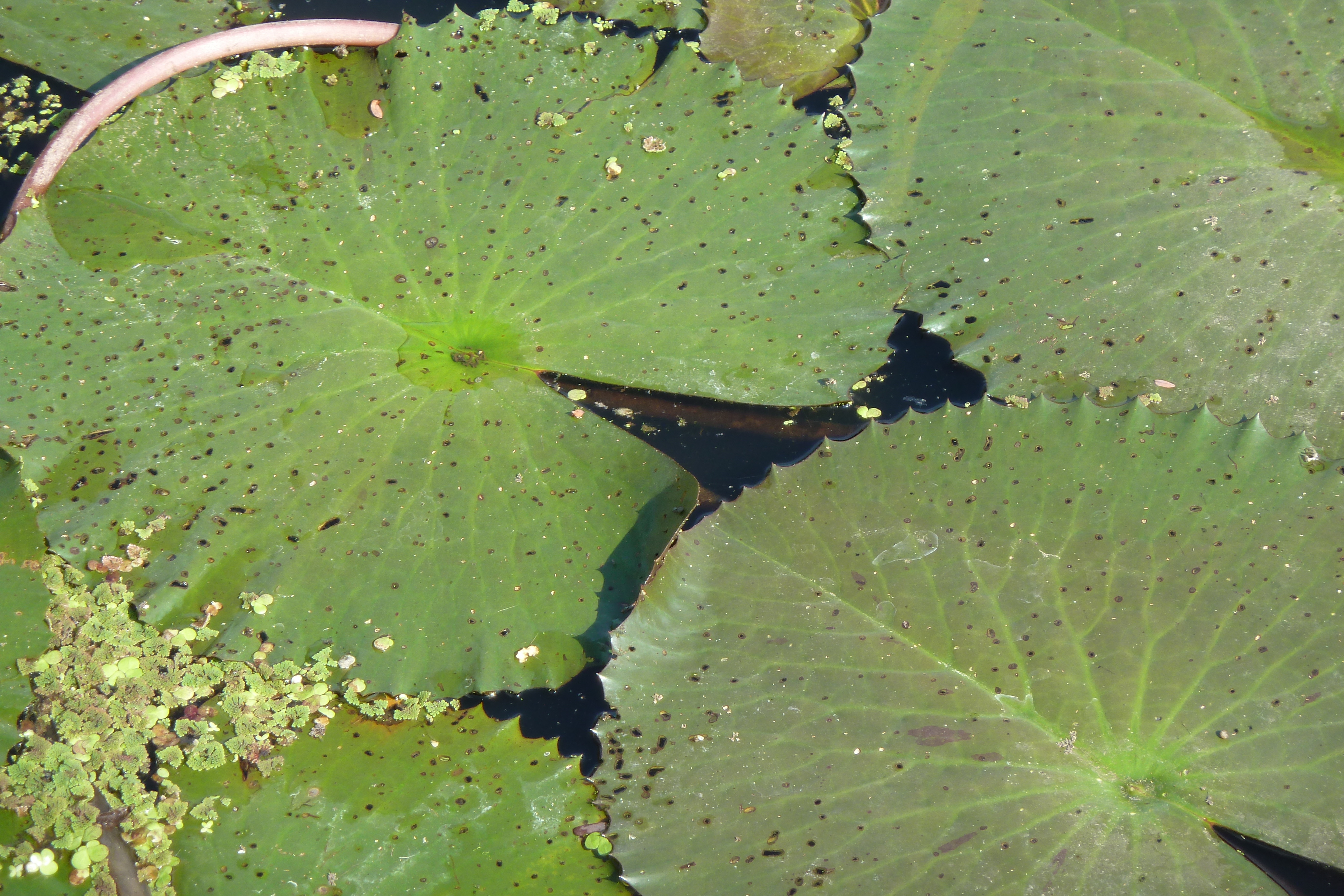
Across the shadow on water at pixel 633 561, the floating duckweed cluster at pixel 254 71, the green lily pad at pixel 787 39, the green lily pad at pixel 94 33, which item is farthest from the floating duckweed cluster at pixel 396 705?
the green lily pad at pixel 94 33

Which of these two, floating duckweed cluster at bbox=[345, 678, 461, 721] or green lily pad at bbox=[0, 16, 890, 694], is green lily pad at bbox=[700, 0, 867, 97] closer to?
green lily pad at bbox=[0, 16, 890, 694]

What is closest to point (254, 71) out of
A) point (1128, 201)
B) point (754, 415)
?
point (754, 415)

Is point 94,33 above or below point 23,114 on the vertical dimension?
above

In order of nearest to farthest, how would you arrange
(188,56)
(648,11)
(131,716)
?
(131,716), (188,56), (648,11)

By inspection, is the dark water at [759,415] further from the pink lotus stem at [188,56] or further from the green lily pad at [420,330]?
the pink lotus stem at [188,56]

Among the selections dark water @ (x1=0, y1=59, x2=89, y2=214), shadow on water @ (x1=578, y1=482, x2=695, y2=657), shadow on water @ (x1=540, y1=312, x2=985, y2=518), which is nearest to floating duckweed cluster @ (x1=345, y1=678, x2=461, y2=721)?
shadow on water @ (x1=578, y1=482, x2=695, y2=657)

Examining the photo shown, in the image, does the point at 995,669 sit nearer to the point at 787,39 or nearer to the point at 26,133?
the point at 787,39

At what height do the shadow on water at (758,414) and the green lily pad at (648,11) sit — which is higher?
the green lily pad at (648,11)
